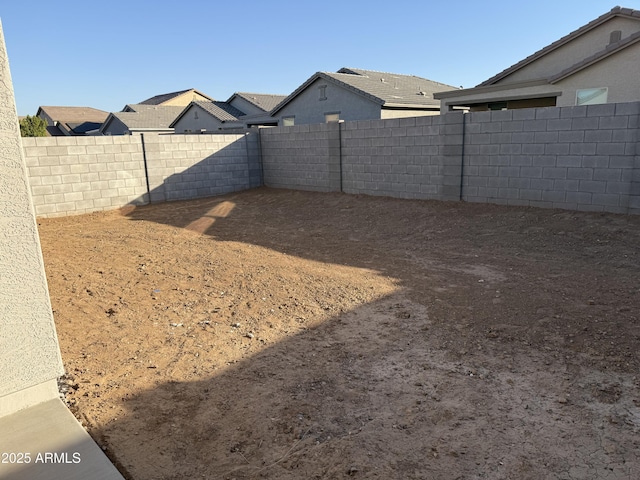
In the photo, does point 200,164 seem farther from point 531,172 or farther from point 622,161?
point 622,161

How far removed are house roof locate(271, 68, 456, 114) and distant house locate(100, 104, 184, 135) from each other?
514 inches

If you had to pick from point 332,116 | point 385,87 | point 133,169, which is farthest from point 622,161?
point 332,116

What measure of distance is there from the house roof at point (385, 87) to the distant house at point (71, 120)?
26.3 metres

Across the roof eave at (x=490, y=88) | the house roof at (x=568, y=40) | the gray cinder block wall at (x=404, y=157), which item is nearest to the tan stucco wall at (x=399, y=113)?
the roof eave at (x=490, y=88)

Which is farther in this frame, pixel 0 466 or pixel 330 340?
pixel 330 340

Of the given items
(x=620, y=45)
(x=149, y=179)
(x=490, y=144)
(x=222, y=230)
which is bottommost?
(x=222, y=230)

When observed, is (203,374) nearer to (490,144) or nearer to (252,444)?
(252,444)

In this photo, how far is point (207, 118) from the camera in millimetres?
31984

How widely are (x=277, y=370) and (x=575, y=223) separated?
6.86 meters

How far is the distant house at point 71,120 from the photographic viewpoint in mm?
45781

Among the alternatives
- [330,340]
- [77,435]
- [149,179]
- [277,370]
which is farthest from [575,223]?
[149,179]

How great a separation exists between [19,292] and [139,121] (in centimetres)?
3646

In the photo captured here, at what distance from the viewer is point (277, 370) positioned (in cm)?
388

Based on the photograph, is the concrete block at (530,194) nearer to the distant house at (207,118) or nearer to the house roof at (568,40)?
the house roof at (568,40)
